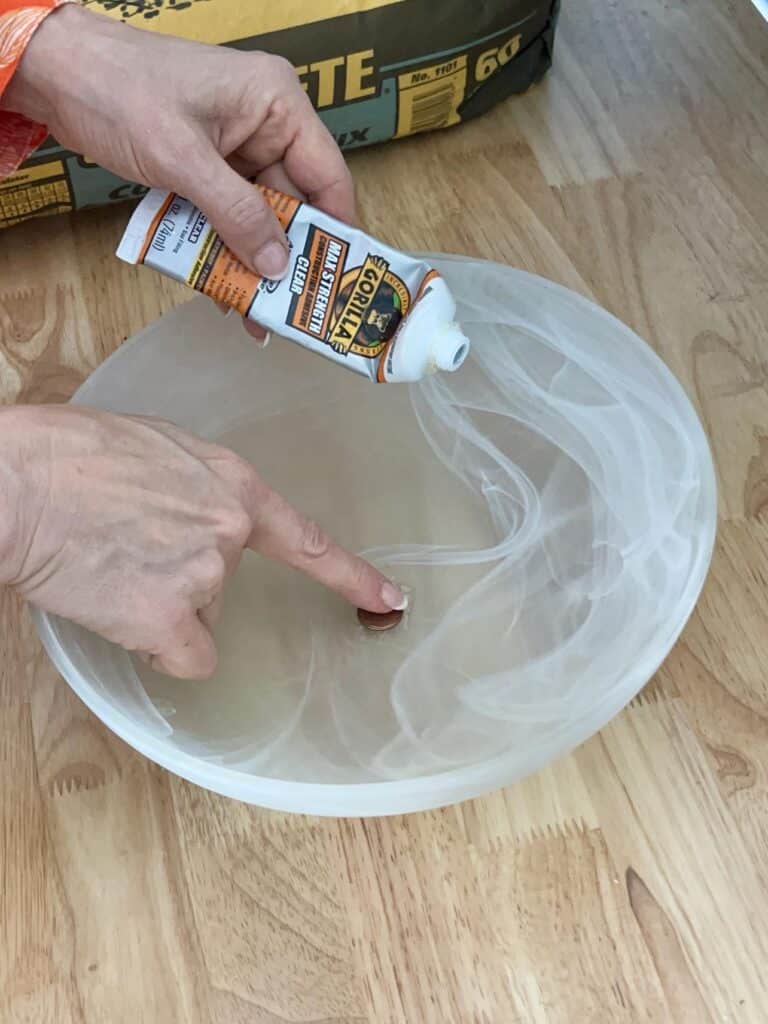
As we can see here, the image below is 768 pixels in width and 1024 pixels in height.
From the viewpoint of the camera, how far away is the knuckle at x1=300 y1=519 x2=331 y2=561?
22.0 inches

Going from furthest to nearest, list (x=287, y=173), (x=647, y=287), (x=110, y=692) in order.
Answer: (x=647, y=287) → (x=287, y=173) → (x=110, y=692)

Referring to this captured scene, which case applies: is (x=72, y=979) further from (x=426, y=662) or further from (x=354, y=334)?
(x=354, y=334)

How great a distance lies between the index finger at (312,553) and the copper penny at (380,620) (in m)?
0.03

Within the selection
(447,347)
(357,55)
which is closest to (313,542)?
(447,347)

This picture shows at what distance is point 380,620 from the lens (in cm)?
65

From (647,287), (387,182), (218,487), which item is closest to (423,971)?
(218,487)

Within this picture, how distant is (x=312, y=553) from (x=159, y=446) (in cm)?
10

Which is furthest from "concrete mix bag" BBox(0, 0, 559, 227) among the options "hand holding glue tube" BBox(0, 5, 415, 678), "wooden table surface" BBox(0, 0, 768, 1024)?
"wooden table surface" BBox(0, 0, 768, 1024)

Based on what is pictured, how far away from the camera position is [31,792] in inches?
22.7

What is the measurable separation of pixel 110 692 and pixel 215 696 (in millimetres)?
91

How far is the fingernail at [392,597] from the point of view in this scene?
2.01ft

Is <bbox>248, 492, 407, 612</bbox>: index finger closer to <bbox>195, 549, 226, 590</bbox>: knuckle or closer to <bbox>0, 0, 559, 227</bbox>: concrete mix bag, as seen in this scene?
<bbox>195, 549, 226, 590</bbox>: knuckle

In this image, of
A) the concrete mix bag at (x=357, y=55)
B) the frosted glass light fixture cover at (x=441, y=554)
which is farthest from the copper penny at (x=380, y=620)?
the concrete mix bag at (x=357, y=55)

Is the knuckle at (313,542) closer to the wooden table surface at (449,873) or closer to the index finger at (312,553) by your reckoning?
the index finger at (312,553)
